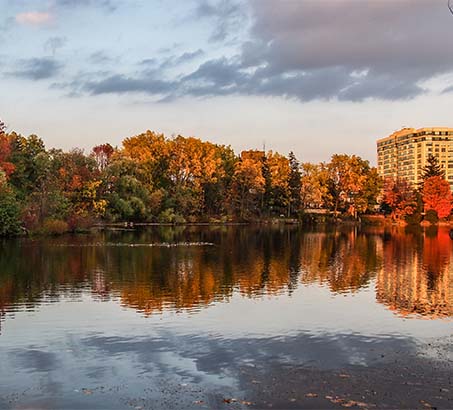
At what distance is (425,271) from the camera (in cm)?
3269

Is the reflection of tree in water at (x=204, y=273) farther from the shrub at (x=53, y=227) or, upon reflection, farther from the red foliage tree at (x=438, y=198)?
the red foliage tree at (x=438, y=198)

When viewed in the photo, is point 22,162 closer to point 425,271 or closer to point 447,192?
point 425,271

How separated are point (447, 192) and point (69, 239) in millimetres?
70652

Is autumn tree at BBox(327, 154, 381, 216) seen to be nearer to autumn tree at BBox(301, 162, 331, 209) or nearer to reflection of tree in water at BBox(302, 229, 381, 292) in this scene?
autumn tree at BBox(301, 162, 331, 209)

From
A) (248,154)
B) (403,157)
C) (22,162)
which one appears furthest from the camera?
(403,157)

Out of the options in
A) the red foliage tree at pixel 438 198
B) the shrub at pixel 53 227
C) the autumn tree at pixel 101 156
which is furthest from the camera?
the red foliage tree at pixel 438 198

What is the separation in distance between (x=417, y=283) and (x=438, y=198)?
78635 mm

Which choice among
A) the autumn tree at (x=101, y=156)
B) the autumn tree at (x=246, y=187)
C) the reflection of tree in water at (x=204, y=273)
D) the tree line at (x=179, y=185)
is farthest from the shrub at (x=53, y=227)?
the autumn tree at (x=246, y=187)

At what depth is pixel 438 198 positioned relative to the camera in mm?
101812

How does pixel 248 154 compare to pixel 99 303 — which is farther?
pixel 248 154

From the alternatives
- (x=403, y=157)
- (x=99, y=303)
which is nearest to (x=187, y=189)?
(x=99, y=303)

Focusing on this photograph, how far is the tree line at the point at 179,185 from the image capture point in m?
66.5

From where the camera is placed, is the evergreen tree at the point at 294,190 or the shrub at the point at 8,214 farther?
the evergreen tree at the point at 294,190

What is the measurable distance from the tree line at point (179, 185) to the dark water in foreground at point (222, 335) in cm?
3354
